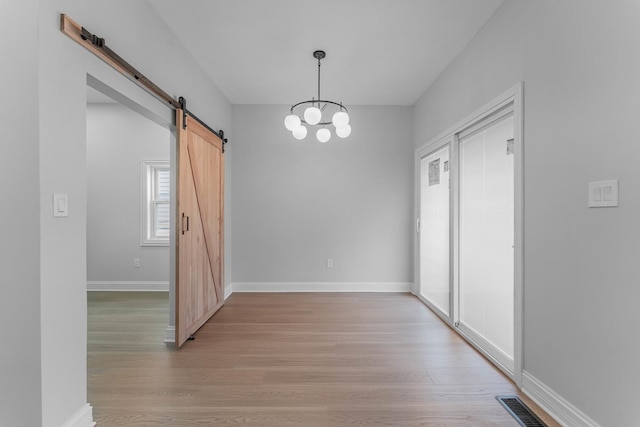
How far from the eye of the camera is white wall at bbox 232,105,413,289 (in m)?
4.82

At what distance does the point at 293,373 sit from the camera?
244 centimetres

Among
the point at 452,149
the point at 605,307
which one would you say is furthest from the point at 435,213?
the point at 605,307

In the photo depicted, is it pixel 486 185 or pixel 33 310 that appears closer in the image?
pixel 33 310

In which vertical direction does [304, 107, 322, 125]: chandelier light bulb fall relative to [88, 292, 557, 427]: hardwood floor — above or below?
above

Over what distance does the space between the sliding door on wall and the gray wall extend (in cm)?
391

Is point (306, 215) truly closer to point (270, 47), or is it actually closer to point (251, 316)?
point (251, 316)

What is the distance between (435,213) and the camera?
4.07m

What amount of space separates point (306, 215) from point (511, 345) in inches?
121

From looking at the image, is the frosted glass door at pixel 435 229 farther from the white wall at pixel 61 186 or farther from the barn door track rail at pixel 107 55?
the white wall at pixel 61 186

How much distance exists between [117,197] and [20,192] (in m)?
3.86

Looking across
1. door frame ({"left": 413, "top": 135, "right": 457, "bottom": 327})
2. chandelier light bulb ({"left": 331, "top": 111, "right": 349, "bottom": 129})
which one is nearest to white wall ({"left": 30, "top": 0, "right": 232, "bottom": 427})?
chandelier light bulb ({"left": 331, "top": 111, "right": 349, "bottom": 129})

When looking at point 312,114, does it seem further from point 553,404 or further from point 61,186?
point 553,404

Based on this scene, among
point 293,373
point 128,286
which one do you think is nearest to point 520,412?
point 293,373

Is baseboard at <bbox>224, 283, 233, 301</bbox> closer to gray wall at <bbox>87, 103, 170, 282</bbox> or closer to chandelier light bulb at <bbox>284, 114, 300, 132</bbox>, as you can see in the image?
gray wall at <bbox>87, 103, 170, 282</bbox>
